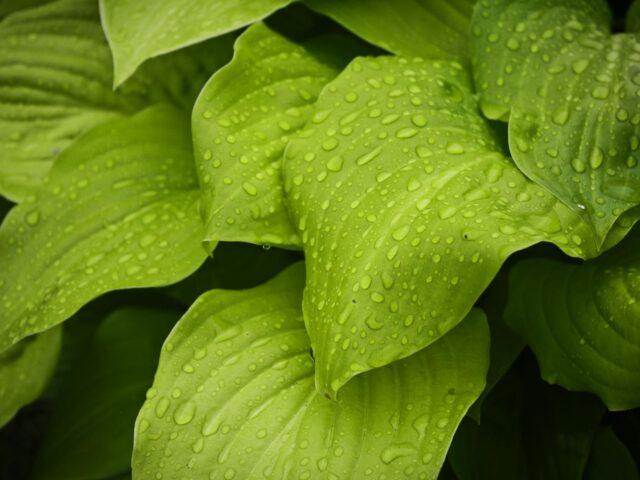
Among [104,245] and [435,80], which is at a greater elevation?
[435,80]

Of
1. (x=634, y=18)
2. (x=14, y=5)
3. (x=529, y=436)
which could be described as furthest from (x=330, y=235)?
(x=14, y=5)

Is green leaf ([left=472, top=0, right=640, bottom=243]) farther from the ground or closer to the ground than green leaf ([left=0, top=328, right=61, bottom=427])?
farther from the ground

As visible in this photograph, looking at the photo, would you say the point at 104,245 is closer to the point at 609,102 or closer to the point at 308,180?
the point at 308,180

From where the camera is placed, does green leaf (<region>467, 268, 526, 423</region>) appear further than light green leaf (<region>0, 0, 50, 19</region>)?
No

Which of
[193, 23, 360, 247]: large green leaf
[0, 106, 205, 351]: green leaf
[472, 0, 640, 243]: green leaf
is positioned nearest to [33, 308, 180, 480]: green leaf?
[0, 106, 205, 351]: green leaf

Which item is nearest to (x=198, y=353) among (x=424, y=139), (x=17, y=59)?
(x=424, y=139)

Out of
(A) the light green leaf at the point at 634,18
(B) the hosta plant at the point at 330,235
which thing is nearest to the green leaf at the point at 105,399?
(B) the hosta plant at the point at 330,235

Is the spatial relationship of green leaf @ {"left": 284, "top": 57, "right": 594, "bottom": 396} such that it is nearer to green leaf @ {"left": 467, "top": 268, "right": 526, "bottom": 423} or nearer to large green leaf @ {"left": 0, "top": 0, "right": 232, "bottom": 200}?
green leaf @ {"left": 467, "top": 268, "right": 526, "bottom": 423}
